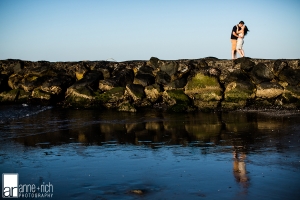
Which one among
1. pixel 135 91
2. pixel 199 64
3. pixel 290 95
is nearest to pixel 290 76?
pixel 290 95

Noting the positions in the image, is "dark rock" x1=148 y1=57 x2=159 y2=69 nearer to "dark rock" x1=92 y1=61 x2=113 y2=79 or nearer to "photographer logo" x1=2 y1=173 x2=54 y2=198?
"dark rock" x1=92 y1=61 x2=113 y2=79

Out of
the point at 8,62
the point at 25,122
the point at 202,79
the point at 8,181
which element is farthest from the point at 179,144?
the point at 8,62

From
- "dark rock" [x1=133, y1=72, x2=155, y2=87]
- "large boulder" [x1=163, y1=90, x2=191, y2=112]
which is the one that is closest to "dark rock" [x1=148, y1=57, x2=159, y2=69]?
"dark rock" [x1=133, y1=72, x2=155, y2=87]

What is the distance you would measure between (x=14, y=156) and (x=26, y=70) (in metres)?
16.2

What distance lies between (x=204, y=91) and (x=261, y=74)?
3.30 m

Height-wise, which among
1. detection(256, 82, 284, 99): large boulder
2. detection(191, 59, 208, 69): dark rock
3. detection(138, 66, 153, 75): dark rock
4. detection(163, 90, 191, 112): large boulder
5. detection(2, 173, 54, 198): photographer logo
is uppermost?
detection(191, 59, 208, 69): dark rock

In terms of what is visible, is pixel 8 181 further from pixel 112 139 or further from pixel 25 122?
pixel 25 122

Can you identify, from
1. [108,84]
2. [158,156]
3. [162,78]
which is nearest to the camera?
[158,156]

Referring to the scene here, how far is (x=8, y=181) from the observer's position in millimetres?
7723

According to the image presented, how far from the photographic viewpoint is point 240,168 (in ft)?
27.6

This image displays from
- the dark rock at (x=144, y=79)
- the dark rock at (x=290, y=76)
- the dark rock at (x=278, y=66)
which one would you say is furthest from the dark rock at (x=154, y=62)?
the dark rock at (x=290, y=76)

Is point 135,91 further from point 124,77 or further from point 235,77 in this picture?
point 235,77

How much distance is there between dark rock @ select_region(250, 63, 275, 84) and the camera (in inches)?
821

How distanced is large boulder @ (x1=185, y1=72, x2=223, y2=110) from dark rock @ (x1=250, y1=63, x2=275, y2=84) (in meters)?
2.08
